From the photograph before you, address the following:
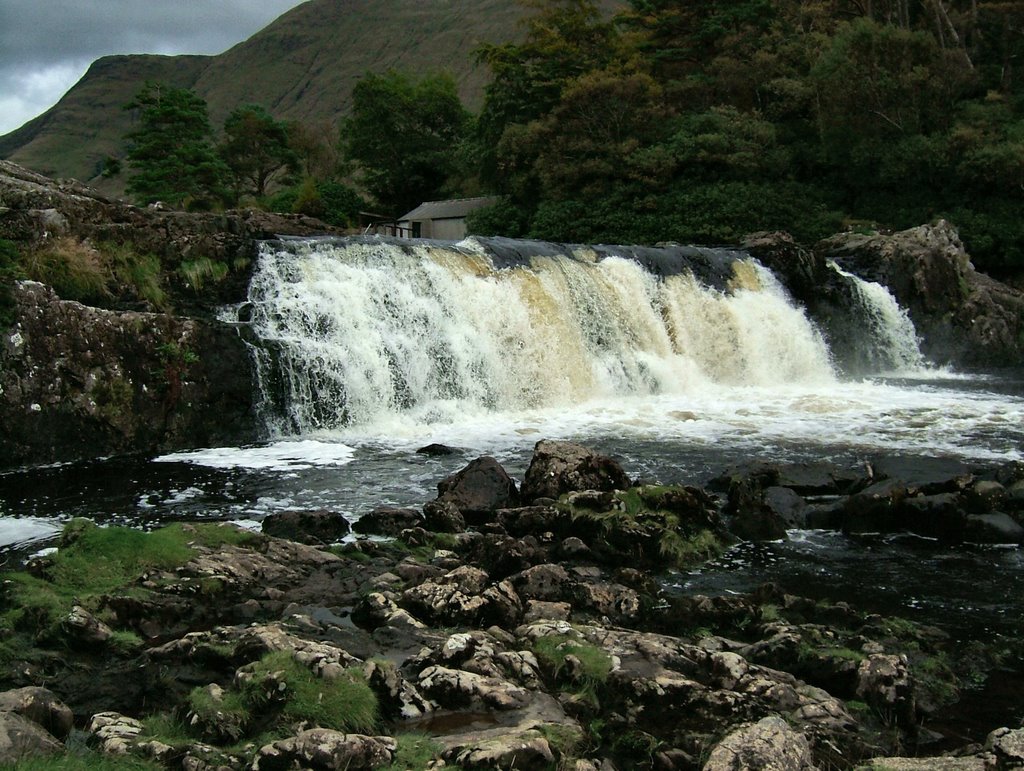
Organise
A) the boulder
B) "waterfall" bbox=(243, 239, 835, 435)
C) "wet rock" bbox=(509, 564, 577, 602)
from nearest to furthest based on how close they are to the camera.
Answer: "wet rock" bbox=(509, 564, 577, 602), the boulder, "waterfall" bbox=(243, 239, 835, 435)

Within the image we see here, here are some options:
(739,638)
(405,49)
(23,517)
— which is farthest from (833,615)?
(405,49)

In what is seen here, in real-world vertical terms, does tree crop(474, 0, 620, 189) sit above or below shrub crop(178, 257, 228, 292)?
above

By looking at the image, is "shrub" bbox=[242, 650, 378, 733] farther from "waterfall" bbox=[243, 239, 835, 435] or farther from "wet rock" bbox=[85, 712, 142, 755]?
"waterfall" bbox=[243, 239, 835, 435]

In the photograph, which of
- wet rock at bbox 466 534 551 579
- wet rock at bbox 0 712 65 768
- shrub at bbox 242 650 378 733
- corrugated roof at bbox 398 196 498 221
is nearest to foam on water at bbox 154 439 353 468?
wet rock at bbox 466 534 551 579

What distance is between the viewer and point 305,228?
1267 inches

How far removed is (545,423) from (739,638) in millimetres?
9650

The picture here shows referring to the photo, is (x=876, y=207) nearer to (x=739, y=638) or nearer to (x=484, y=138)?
(x=484, y=138)

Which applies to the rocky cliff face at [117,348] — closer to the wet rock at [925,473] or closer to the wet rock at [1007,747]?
the wet rock at [925,473]

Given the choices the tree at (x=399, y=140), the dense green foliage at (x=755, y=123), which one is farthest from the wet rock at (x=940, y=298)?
the tree at (x=399, y=140)

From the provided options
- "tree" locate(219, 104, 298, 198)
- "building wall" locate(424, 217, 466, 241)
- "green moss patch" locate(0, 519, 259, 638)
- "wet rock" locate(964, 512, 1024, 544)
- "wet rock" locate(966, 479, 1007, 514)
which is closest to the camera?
"green moss patch" locate(0, 519, 259, 638)

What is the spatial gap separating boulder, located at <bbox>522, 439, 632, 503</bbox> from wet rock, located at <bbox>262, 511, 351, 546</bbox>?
2219 mm

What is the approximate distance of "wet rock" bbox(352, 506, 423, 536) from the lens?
9.30m

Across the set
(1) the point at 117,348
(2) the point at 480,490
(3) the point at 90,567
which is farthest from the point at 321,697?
(1) the point at 117,348

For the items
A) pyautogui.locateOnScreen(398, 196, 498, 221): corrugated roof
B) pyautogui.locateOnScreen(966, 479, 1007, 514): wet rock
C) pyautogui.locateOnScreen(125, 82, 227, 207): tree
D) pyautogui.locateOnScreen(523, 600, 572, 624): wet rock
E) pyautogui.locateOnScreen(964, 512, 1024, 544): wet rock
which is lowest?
pyautogui.locateOnScreen(964, 512, 1024, 544): wet rock
